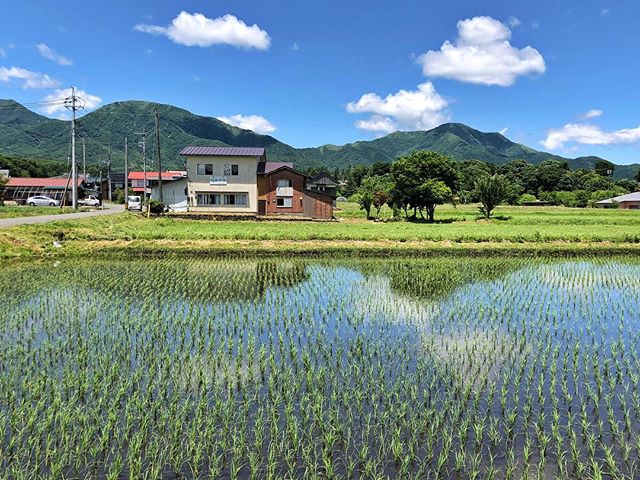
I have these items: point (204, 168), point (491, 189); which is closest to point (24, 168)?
point (204, 168)

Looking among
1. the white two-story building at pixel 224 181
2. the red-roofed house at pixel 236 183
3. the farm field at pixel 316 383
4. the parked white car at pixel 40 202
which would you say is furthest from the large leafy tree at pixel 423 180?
the parked white car at pixel 40 202

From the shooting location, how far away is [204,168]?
37.0 m

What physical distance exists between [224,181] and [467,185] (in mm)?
56205

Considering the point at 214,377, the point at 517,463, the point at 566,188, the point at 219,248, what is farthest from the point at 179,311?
the point at 566,188

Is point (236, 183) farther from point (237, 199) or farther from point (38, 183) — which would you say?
point (38, 183)

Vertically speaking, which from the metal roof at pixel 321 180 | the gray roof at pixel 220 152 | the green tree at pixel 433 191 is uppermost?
the gray roof at pixel 220 152

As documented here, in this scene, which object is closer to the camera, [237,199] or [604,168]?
[237,199]

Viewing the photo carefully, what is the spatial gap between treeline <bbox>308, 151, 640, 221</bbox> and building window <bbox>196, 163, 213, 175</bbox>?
13028 millimetres

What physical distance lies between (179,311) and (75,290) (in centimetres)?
444

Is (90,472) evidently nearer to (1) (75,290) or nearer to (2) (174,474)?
(2) (174,474)

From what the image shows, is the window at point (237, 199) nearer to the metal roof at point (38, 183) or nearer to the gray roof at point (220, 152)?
the gray roof at point (220, 152)

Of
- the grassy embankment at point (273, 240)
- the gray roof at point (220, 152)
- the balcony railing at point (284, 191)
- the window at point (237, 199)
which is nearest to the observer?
the grassy embankment at point (273, 240)

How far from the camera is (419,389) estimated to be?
6699 mm

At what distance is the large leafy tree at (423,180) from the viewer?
33.9 m
